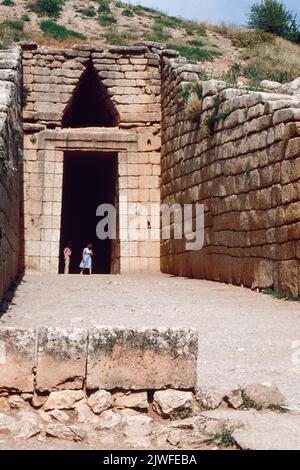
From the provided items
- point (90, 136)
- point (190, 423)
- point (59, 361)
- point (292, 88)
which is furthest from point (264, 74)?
point (190, 423)

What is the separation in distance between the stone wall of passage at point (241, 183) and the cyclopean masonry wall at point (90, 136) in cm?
108

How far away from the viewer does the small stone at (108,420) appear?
4.28m

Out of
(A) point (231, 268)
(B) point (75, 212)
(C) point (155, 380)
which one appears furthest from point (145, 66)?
(C) point (155, 380)

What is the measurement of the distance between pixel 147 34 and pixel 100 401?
54.2 ft

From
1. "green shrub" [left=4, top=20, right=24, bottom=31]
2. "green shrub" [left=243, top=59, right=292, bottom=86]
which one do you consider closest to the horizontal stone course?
"green shrub" [left=243, top=59, right=292, bottom=86]

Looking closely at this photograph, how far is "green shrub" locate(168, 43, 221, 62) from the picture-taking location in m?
17.5

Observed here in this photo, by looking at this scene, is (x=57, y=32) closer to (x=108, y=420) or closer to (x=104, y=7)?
(x=104, y=7)

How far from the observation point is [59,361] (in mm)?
4496

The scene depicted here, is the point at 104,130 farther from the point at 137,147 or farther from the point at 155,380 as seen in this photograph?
the point at 155,380

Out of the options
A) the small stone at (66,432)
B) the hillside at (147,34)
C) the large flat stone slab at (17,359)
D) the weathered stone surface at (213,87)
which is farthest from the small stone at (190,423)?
the hillside at (147,34)

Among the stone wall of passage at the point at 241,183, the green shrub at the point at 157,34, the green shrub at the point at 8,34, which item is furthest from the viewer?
the green shrub at the point at 157,34

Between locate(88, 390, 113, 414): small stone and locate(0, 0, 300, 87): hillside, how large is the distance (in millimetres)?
12225

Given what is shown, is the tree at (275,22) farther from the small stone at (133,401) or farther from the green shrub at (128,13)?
the small stone at (133,401)

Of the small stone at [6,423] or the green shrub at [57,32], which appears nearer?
the small stone at [6,423]
